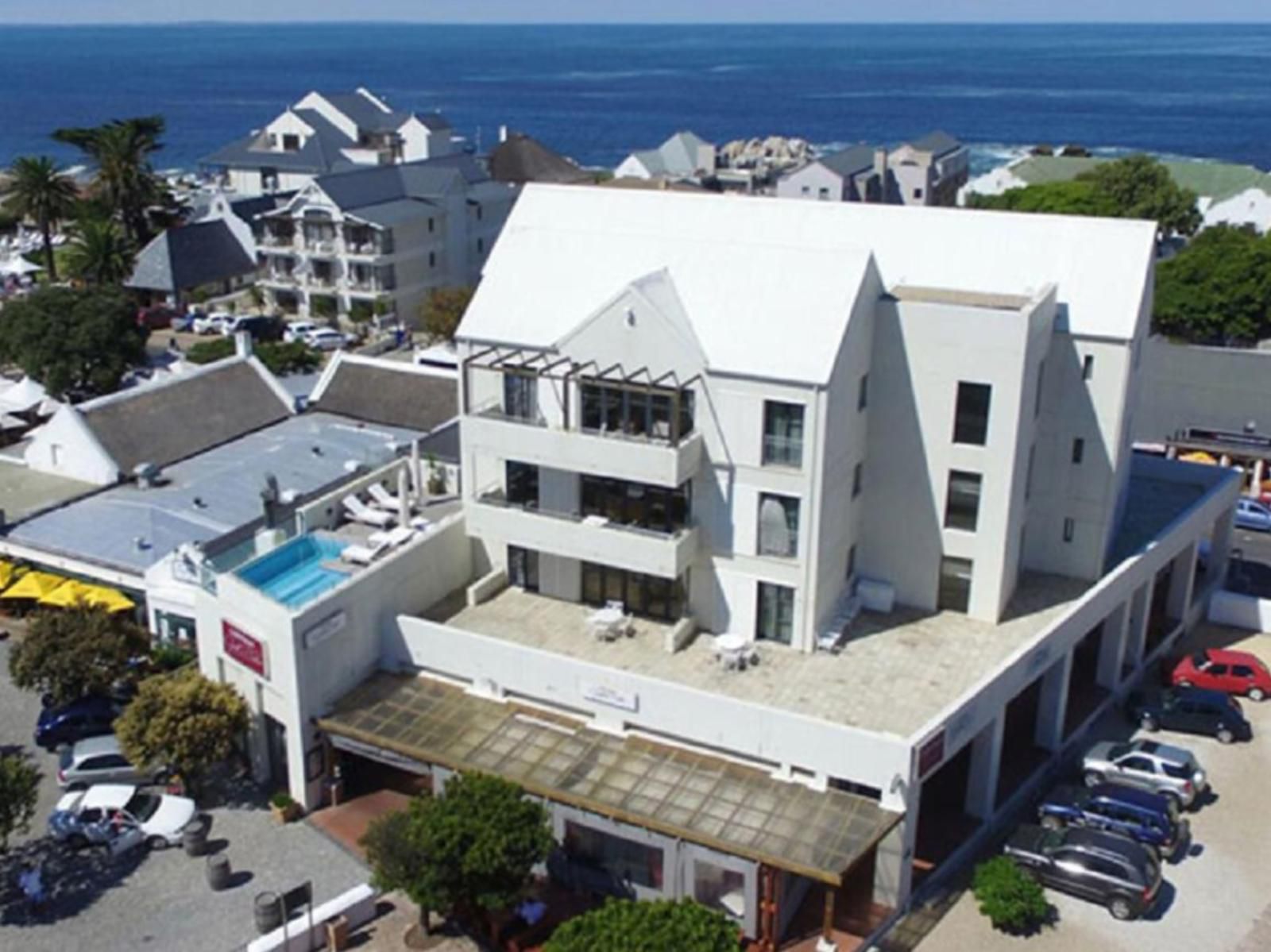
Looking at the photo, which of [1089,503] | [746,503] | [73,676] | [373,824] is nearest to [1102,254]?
[1089,503]

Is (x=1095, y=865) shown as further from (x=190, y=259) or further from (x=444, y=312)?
(x=190, y=259)

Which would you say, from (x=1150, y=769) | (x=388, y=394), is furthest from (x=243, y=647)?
(x=1150, y=769)

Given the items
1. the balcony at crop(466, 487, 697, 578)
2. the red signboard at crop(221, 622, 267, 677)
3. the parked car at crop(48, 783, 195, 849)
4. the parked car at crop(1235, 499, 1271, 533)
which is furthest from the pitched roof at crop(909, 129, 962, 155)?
the parked car at crop(48, 783, 195, 849)

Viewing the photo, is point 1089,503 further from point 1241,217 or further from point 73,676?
point 1241,217

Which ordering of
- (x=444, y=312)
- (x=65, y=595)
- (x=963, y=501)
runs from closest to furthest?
(x=963, y=501) < (x=65, y=595) < (x=444, y=312)

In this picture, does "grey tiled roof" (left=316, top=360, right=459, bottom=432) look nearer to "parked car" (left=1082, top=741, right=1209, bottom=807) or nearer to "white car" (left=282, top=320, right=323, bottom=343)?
"parked car" (left=1082, top=741, right=1209, bottom=807)
